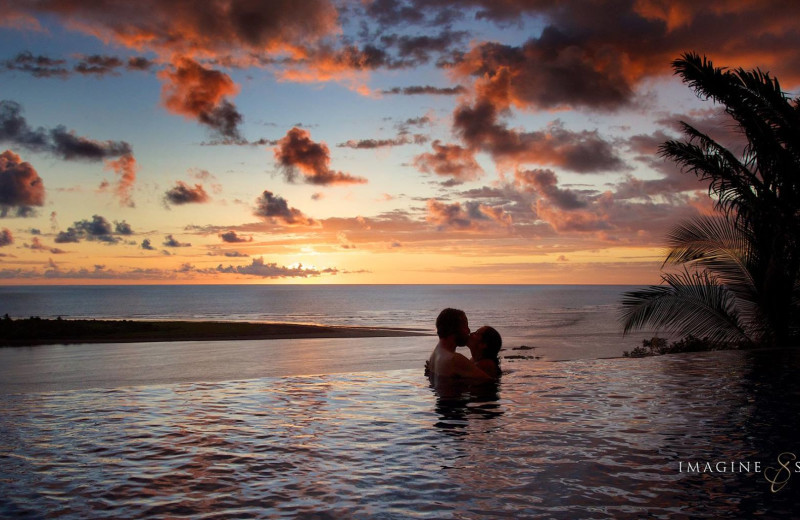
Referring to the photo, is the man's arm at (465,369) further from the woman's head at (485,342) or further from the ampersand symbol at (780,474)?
the ampersand symbol at (780,474)

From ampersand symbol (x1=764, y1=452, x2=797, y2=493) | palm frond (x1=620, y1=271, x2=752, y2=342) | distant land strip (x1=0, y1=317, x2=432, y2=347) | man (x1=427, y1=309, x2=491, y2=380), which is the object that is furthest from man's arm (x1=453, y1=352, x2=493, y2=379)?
distant land strip (x1=0, y1=317, x2=432, y2=347)

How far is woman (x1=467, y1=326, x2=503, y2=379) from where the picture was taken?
37.0ft

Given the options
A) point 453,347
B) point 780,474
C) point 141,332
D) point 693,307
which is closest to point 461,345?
point 453,347

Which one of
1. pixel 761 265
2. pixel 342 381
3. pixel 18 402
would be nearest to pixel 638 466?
pixel 342 381

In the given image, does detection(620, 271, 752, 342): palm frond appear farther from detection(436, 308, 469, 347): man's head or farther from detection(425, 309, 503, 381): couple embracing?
detection(436, 308, 469, 347): man's head

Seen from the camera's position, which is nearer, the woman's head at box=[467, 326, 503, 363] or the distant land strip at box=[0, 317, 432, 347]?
the woman's head at box=[467, 326, 503, 363]

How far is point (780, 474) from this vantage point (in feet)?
18.8

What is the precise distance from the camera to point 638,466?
594 centimetres

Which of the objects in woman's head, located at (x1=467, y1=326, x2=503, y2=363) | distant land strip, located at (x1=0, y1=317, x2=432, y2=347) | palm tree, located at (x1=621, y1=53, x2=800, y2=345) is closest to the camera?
woman's head, located at (x1=467, y1=326, x2=503, y2=363)

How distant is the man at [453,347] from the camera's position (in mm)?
10805

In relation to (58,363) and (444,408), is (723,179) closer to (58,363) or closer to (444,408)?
(444,408)

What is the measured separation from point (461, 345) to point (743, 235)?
43.8ft

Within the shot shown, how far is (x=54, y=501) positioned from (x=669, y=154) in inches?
717

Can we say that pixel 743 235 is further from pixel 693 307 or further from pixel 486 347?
pixel 486 347
